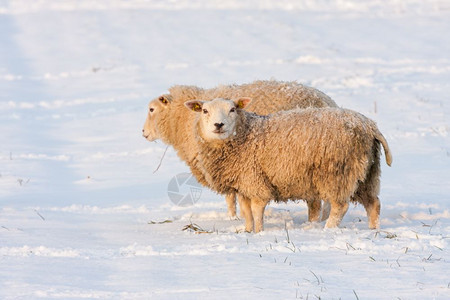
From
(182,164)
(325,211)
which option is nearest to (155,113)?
(182,164)

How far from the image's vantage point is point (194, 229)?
7.33m

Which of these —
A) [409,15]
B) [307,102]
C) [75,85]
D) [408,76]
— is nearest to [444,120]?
[408,76]

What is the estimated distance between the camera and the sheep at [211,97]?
8453 millimetres

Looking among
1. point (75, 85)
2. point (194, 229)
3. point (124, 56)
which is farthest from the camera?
point (124, 56)

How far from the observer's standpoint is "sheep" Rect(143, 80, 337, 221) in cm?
845

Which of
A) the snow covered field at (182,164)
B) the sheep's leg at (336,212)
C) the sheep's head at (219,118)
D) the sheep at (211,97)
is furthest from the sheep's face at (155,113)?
the sheep's leg at (336,212)

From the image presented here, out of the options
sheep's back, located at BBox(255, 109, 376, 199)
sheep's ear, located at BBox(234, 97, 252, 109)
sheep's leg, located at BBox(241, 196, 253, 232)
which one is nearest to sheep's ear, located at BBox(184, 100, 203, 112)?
sheep's ear, located at BBox(234, 97, 252, 109)

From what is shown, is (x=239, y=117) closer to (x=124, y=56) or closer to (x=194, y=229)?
(x=194, y=229)

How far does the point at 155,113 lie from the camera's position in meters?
9.72

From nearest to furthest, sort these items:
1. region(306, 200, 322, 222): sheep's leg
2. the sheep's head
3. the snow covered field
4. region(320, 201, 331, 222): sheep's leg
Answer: the snow covered field < the sheep's head < region(306, 200, 322, 222): sheep's leg < region(320, 201, 331, 222): sheep's leg

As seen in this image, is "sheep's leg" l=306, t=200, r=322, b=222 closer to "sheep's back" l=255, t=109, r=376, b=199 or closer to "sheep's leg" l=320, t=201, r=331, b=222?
"sheep's leg" l=320, t=201, r=331, b=222

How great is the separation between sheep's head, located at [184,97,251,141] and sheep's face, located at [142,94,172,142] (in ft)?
6.81

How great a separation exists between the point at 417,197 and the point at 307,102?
5.78 feet

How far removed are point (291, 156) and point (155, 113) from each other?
3.03 meters
